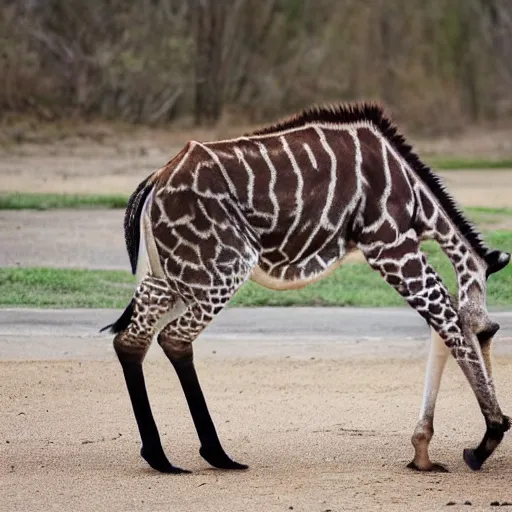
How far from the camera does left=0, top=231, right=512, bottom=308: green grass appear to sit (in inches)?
384

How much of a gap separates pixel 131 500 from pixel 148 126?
46.0 ft

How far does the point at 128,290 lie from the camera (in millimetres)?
10125

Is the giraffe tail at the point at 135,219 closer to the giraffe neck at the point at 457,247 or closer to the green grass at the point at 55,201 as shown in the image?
the giraffe neck at the point at 457,247

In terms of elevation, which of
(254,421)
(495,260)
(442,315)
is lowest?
(254,421)

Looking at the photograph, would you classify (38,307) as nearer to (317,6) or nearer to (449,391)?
(449,391)

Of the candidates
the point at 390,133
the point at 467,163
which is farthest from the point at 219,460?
the point at 467,163

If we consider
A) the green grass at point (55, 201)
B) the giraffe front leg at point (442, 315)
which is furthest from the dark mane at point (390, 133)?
the green grass at point (55, 201)

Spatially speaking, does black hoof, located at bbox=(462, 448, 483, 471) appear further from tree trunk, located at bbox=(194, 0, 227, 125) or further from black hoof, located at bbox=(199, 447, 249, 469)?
tree trunk, located at bbox=(194, 0, 227, 125)

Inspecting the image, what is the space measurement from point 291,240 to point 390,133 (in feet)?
2.31

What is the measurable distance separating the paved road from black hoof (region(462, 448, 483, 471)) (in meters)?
2.38

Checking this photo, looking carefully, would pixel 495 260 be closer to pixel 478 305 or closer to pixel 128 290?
pixel 478 305

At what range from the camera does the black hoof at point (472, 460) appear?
581 centimetres

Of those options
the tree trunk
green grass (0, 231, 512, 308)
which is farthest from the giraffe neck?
the tree trunk

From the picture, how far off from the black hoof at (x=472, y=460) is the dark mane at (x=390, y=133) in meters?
0.89
